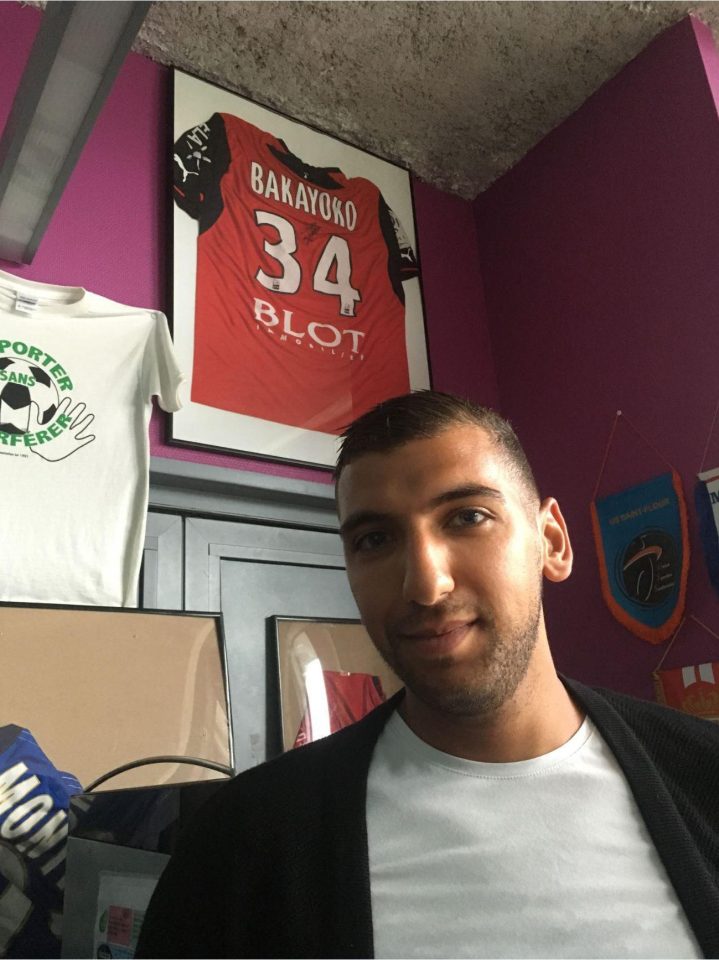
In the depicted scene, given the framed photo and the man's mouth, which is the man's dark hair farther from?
the framed photo

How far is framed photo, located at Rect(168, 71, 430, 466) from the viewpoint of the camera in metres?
2.06

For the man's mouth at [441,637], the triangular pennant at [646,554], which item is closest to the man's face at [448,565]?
the man's mouth at [441,637]

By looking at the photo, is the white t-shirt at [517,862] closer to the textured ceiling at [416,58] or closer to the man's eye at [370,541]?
the man's eye at [370,541]

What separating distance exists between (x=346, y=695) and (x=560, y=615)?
753 mm

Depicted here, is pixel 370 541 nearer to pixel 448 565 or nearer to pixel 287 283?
pixel 448 565

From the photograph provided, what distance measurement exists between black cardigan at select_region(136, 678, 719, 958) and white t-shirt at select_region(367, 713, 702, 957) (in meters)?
0.03

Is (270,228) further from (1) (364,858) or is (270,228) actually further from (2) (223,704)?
(1) (364,858)

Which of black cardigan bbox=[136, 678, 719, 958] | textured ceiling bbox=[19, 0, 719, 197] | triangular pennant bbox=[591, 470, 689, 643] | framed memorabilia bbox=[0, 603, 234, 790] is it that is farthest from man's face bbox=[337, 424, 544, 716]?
textured ceiling bbox=[19, 0, 719, 197]

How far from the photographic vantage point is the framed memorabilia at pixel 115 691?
1.40 meters

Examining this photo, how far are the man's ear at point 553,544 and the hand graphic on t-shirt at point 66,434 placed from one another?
1139mm

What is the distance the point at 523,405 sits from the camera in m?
2.52

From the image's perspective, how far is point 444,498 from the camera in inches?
36.3

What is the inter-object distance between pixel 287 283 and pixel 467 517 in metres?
1.57

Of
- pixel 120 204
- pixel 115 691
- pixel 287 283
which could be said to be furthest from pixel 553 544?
pixel 120 204
